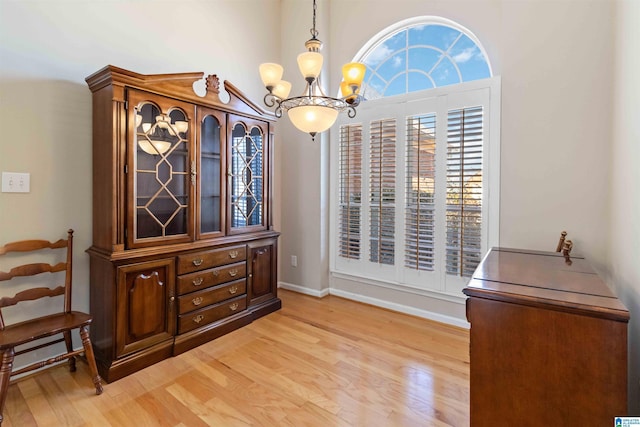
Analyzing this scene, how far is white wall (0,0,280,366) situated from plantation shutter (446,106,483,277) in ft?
8.45

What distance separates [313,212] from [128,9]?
242 cm

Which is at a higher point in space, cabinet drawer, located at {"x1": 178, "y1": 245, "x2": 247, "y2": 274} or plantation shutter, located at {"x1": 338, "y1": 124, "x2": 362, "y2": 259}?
plantation shutter, located at {"x1": 338, "y1": 124, "x2": 362, "y2": 259}

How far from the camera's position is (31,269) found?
1.98 metres

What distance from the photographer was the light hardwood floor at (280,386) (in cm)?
170

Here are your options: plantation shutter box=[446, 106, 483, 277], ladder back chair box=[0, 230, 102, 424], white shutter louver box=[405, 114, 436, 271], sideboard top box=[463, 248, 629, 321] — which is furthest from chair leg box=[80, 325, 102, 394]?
plantation shutter box=[446, 106, 483, 277]

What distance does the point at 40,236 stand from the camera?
211cm

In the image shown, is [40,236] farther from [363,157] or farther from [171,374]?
[363,157]

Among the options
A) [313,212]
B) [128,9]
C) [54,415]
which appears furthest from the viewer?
[313,212]

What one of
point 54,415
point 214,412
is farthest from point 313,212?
point 54,415

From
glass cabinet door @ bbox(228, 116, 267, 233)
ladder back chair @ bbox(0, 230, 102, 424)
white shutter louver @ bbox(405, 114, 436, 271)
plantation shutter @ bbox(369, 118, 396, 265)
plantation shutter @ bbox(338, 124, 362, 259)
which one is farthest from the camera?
plantation shutter @ bbox(338, 124, 362, 259)

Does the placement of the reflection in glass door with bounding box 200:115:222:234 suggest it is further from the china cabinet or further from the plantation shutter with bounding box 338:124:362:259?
the plantation shutter with bounding box 338:124:362:259

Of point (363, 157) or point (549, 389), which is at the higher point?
point (363, 157)

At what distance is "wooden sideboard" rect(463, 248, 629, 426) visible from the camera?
113cm

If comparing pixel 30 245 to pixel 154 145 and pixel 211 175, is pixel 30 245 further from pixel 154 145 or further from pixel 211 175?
pixel 211 175
